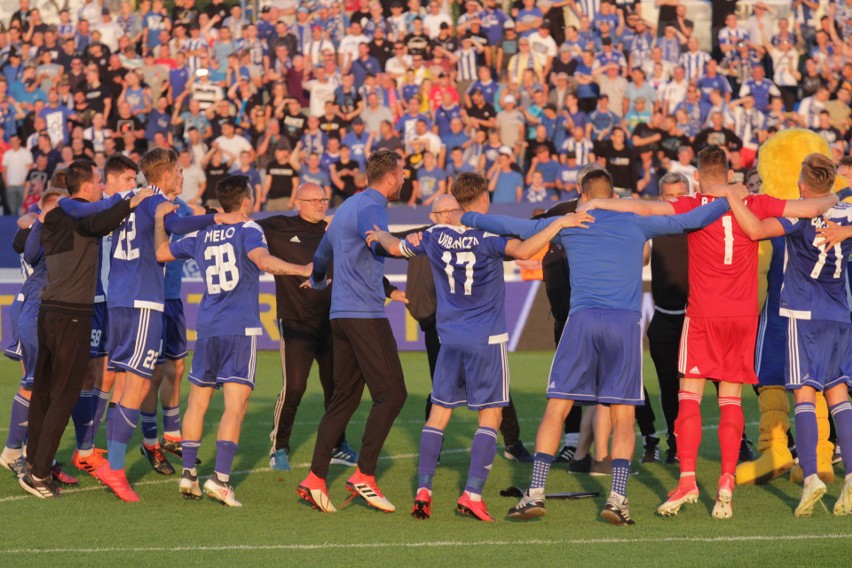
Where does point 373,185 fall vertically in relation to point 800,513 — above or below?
above

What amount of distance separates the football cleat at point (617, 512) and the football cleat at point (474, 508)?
2.42 ft

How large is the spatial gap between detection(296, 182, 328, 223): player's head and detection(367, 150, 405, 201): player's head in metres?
1.42

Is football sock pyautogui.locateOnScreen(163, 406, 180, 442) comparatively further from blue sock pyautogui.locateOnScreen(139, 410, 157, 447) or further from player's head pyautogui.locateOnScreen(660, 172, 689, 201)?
player's head pyautogui.locateOnScreen(660, 172, 689, 201)

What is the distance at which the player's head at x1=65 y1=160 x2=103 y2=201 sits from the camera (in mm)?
9172

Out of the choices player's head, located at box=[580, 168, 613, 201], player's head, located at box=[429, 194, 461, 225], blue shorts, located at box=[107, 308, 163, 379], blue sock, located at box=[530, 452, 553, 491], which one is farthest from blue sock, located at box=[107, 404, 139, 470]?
player's head, located at box=[580, 168, 613, 201]

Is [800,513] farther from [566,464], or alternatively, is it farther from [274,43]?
[274,43]

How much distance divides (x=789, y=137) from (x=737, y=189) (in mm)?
2314

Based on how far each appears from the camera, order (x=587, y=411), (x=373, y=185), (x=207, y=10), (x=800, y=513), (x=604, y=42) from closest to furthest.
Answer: (x=800, y=513), (x=373, y=185), (x=587, y=411), (x=604, y=42), (x=207, y=10)

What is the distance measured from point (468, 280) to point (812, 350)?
230 cm

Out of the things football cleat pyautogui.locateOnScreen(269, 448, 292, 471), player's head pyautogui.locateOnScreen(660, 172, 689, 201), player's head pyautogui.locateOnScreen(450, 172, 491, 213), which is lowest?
football cleat pyautogui.locateOnScreen(269, 448, 292, 471)

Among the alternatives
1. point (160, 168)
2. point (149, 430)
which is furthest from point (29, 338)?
point (160, 168)

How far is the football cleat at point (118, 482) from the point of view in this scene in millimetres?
8758

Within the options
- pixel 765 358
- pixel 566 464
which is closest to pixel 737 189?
pixel 765 358

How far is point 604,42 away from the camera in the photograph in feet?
74.9
